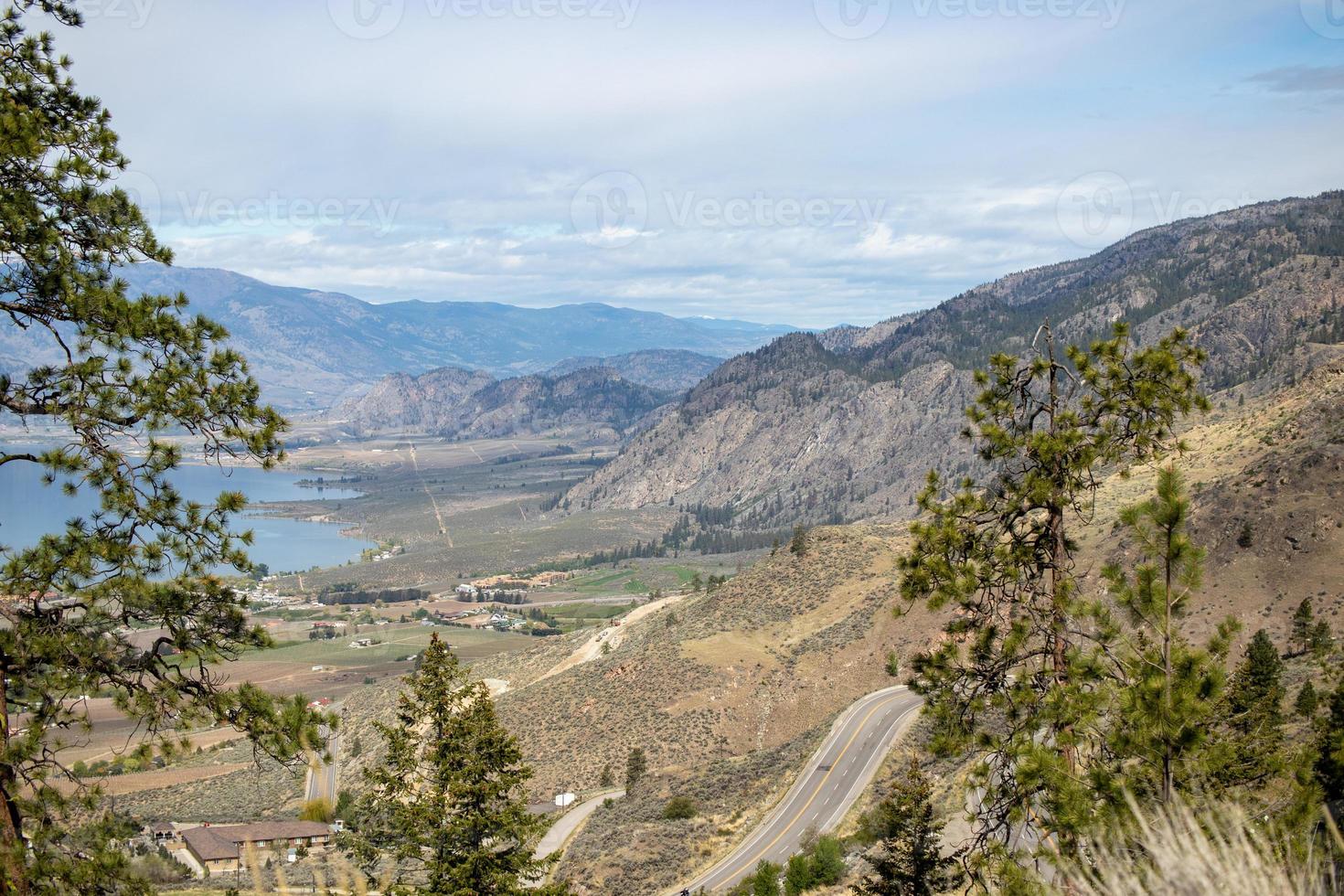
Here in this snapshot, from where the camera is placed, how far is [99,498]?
25.2 ft

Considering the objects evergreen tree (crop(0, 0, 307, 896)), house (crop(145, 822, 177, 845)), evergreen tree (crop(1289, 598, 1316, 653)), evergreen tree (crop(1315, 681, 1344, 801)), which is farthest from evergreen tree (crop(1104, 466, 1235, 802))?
house (crop(145, 822, 177, 845))

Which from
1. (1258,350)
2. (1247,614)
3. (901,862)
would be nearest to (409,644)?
(1247,614)

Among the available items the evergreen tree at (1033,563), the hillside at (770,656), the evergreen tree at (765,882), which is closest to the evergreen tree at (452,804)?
the evergreen tree at (1033,563)

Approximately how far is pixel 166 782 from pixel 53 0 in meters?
81.7

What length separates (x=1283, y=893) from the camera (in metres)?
5.39

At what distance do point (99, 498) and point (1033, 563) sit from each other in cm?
849

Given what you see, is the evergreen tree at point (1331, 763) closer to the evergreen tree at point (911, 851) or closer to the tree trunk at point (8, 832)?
the evergreen tree at point (911, 851)

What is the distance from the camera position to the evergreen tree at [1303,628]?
1566 inches

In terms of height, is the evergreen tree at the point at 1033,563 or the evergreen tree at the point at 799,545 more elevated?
the evergreen tree at the point at 1033,563

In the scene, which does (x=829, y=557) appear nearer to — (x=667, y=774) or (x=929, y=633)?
(x=929, y=633)

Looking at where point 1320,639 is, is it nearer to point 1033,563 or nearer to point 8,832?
point 1033,563

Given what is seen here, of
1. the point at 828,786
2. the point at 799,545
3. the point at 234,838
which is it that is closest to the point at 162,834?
the point at 234,838

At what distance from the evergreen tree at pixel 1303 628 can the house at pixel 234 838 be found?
45089mm

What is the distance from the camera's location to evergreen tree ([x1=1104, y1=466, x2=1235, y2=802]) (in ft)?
26.9
